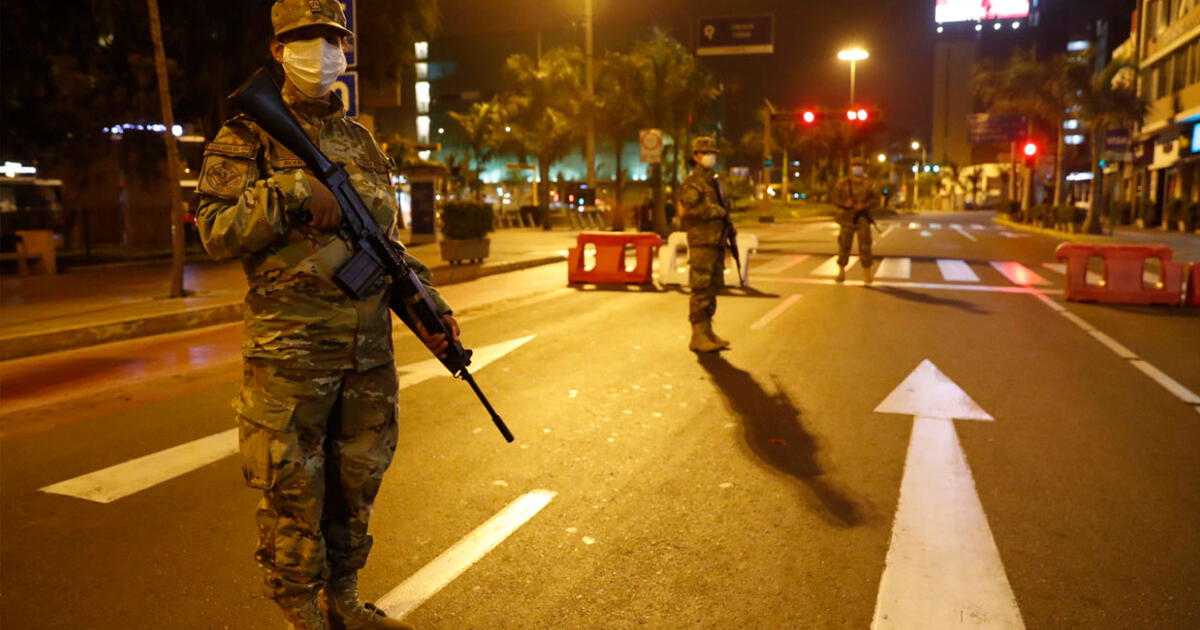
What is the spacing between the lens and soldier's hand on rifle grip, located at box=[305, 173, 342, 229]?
2596 mm

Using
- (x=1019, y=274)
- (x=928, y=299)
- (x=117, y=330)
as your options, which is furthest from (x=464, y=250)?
(x=1019, y=274)

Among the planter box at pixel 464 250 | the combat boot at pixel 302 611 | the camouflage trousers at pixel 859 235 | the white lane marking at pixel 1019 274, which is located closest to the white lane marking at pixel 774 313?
the camouflage trousers at pixel 859 235

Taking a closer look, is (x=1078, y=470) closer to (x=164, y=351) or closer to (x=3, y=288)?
(x=164, y=351)

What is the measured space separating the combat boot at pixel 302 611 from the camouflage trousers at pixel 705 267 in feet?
20.2

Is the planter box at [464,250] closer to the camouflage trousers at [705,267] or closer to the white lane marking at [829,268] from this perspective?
the white lane marking at [829,268]

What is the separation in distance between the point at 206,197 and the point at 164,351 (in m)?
7.51

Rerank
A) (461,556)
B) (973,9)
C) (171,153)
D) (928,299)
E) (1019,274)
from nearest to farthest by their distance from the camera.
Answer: (461,556)
(171,153)
(928,299)
(1019,274)
(973,9)

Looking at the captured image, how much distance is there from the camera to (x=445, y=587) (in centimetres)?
358

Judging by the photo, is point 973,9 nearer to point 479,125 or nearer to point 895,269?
point 479,125

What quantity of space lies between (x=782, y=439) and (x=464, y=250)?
13099 mm

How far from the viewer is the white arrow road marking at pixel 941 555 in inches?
131

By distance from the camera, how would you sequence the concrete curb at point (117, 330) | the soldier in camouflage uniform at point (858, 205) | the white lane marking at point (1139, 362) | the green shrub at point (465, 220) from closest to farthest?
the white lane marking at point (1139, 362) → the concrete curb at point (117, 330) → the soldier in camouflage uniform at point (858, 205) → the green shrub at point (465, 220)

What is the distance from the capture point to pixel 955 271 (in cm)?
1772

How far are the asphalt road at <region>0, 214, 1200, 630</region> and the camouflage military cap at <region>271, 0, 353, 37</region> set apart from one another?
2070 mm
